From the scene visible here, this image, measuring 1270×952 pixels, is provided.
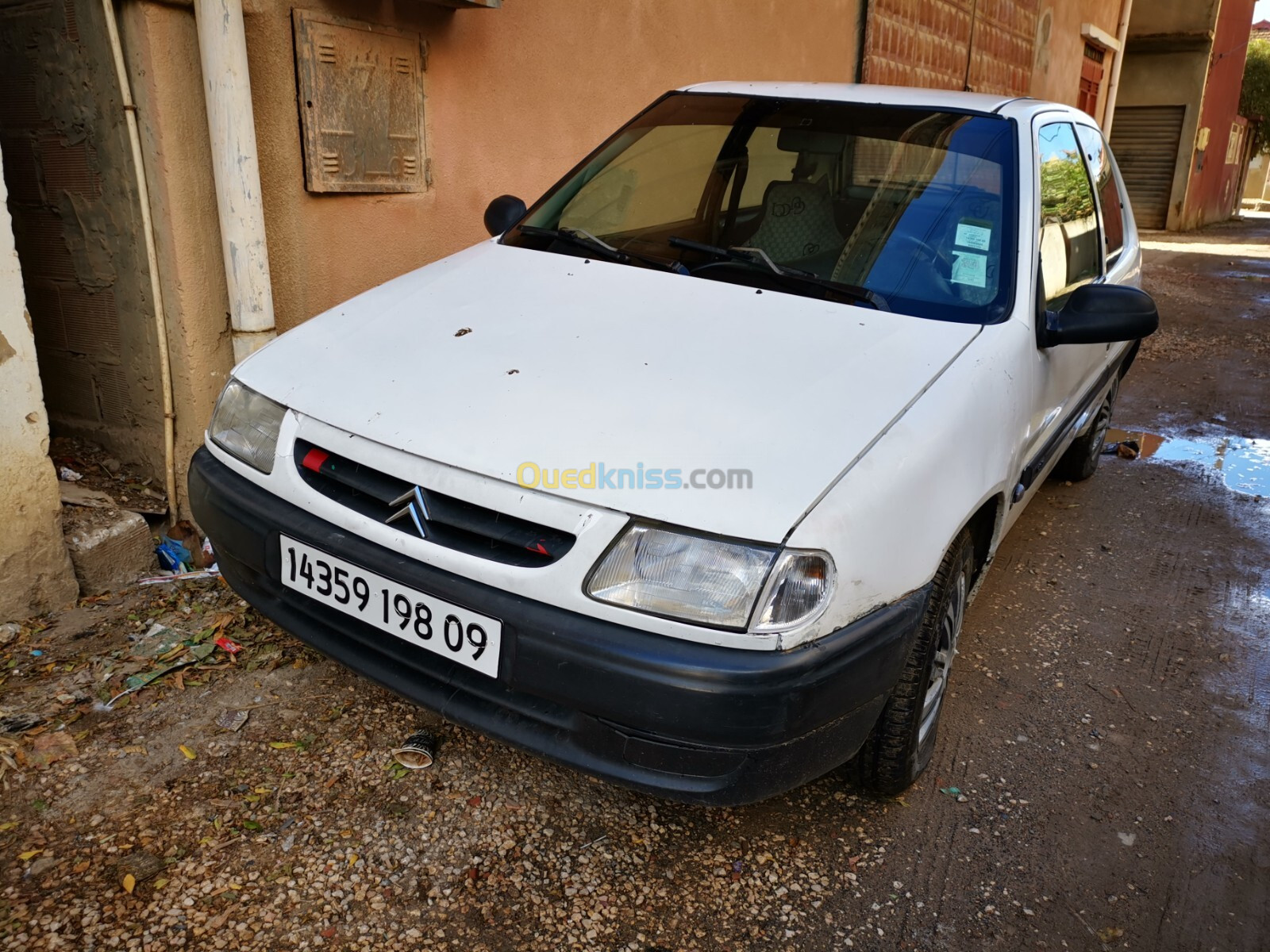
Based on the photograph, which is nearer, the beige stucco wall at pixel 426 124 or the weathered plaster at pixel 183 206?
the weathered plaster at pixel 183 206

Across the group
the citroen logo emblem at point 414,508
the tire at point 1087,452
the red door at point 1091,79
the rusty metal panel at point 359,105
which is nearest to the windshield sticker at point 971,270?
the citroen logo emblem at point 414,508

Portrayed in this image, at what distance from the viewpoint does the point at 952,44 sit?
28.8 feet

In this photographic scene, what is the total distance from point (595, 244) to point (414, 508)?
3.77 feet

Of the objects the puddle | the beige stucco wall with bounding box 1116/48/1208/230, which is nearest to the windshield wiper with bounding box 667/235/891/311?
the puddle

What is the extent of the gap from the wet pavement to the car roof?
1689 millimetres

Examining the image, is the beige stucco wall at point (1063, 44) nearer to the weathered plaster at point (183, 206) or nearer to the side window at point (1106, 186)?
the side window at point (1106, 186)

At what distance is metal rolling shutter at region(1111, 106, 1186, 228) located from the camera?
18.9 m

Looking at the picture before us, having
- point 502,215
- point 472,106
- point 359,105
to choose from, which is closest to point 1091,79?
point 472,106

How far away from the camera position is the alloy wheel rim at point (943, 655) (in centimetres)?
224

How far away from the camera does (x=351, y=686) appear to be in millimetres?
2566

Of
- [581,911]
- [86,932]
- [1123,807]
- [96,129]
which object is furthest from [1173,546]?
[96,129]

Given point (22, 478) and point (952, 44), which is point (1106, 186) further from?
point (952, 44)

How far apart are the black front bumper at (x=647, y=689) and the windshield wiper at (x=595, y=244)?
1123 millimetres

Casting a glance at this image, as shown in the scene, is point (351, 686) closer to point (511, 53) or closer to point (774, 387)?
point (774, 387)
